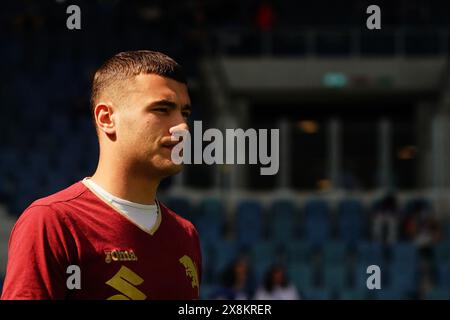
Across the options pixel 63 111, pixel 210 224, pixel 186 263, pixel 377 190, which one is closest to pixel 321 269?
pixel 210 224

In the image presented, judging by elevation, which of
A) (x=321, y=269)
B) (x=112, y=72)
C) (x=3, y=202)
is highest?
(x=112, y=72)

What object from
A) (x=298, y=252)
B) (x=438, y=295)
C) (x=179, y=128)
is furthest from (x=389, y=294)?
(x=179, y=128)

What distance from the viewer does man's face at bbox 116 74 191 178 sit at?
2635 millimetres

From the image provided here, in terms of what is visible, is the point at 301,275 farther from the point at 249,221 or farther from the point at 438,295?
the point at 249,221

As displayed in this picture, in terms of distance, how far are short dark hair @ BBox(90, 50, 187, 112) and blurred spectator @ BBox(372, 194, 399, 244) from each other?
13.4 metres

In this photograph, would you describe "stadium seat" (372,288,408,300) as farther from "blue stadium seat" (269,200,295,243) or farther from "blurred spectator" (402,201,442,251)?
"blue stadium seat" (269,200,295,243)

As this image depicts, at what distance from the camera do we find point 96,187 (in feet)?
9.09

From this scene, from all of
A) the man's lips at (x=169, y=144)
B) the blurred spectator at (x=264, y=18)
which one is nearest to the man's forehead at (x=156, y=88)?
the man's lips at (x=169, y=144)

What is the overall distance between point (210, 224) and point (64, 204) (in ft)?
43.9

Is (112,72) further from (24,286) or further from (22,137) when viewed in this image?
(22,137)

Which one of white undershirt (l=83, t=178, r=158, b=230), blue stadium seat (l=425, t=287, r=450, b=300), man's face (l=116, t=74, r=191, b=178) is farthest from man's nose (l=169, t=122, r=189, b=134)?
blue stadium seat (l=425, t=287, r=450, b=300)

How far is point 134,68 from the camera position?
2.67 m

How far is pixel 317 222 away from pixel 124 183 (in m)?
13.8

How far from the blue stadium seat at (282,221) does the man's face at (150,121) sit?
1314 centimetres
